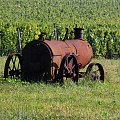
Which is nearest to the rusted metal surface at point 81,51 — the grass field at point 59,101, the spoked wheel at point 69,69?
the spoked wheel at point 69,69

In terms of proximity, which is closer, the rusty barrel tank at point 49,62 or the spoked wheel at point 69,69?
the spoked wheel at point 69,69

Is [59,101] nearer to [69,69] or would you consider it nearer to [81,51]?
[69,69]

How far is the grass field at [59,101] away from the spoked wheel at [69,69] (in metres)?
0.33

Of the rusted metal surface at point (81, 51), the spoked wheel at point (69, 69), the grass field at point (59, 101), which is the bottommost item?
the grass field at point (59, 101)

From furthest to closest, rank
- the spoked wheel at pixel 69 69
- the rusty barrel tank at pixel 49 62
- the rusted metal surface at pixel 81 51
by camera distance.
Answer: the rusted metal surface at pixel 81 51, the rusty barrel tank at pixel 49 62, the spoked wheel at pixel 69 69

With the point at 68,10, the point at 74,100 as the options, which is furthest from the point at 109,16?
→ the point at 74,100

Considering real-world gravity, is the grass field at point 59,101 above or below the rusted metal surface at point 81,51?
below

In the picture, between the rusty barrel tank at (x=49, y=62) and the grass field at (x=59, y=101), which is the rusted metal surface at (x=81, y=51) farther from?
the grass field at (x=59, y=101)

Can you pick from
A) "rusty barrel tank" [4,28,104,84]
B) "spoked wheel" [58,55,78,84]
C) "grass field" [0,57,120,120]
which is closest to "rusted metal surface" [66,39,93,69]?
"rusty barrel tank" [4,28,104,84]

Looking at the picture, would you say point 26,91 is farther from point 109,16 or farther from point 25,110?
point 109,16

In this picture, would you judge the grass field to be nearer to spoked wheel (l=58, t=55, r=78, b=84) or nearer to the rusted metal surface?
spoked wheel (l=58, t=55, r=78, b=84)

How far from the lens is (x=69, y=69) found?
46.1ft

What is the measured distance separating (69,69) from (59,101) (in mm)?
3233

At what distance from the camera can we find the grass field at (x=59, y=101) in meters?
9.16
